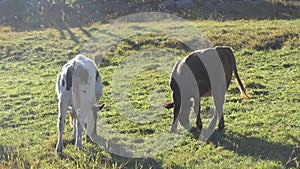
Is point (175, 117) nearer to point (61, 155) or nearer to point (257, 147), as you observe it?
point (257, 147)

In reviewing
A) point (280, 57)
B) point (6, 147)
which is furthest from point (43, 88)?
point (280, 57)

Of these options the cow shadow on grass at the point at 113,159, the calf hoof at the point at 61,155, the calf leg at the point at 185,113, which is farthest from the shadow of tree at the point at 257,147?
the calf hoof at the point at 61,155

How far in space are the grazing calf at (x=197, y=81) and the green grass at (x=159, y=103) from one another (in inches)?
20.0

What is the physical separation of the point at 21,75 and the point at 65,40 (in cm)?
461

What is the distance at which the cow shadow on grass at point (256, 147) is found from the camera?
7.33m

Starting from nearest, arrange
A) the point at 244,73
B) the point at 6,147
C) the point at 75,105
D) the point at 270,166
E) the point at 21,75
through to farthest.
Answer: the point at 270,166
the point at 75,105
the point at 6,147
the point at 244,73
the point at 21,75

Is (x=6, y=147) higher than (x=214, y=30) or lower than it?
lower

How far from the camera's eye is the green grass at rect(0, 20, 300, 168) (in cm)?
758

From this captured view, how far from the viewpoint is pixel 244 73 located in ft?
45.2

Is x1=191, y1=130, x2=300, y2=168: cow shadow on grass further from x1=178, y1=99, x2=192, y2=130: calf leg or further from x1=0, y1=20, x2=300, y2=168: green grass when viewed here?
x1=178, y1=99, x2=192, y2=130: calf leg

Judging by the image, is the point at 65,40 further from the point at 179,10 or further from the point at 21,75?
the point at 179,10

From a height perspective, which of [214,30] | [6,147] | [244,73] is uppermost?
[214,30]

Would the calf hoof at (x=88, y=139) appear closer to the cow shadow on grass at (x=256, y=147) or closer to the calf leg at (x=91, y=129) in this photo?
the calf leg at (x=91, y=129)

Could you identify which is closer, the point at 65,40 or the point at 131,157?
the point at 131,157
